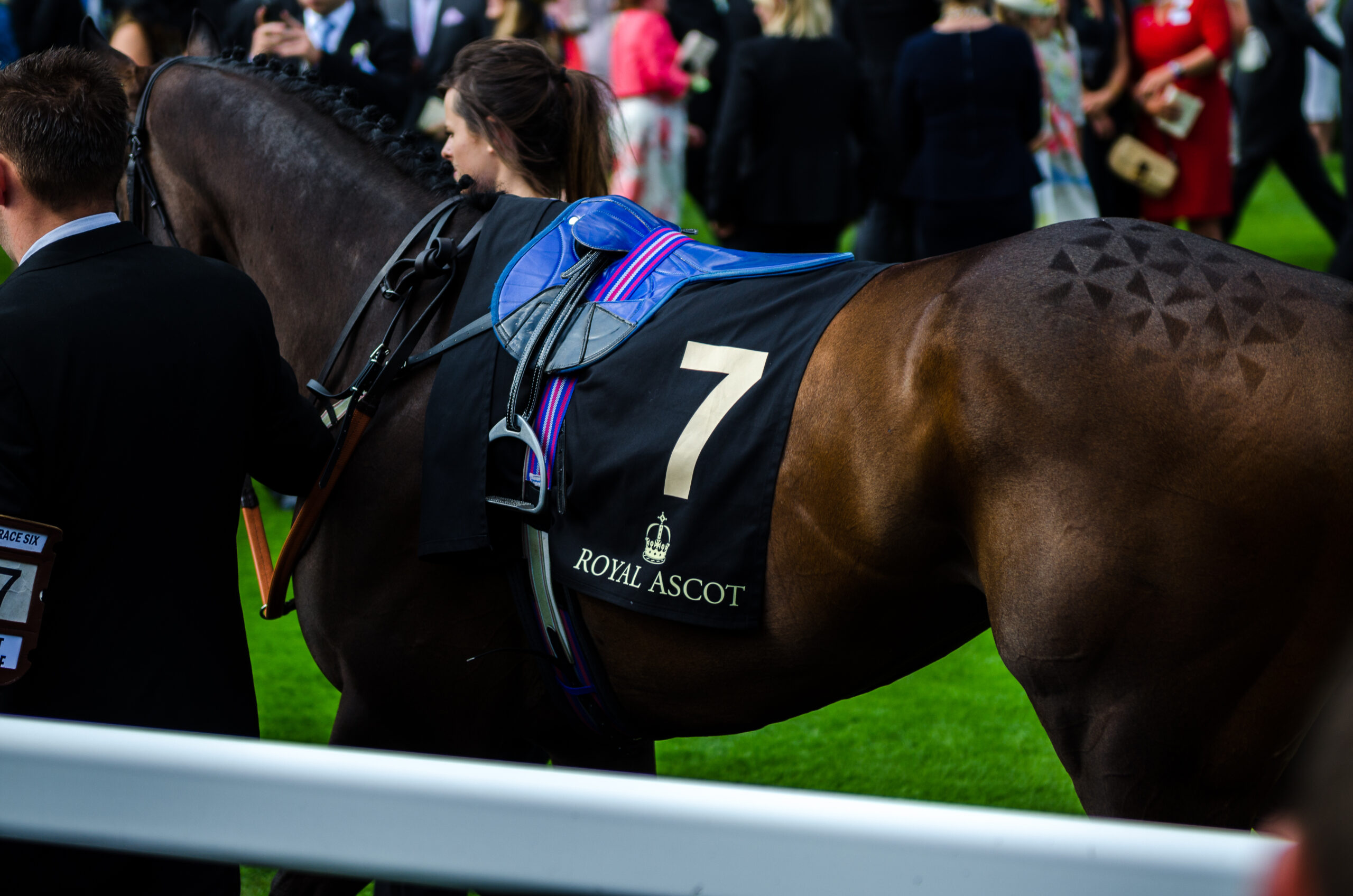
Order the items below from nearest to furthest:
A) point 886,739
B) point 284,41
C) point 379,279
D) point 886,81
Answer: point 379,279 → point 886,739 → point 284,41 → point 886,81

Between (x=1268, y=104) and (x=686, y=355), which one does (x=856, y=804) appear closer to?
(x=686, y=355)

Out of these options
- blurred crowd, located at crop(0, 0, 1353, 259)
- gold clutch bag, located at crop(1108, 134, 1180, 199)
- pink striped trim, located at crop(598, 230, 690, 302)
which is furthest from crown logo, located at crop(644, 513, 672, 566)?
gold clutch bag, located at crop(1108, 134, 1180, 199)

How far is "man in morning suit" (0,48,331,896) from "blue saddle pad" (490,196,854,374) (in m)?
0.46

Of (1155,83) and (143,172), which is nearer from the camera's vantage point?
(143,172)

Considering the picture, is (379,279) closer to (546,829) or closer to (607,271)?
(607,271)

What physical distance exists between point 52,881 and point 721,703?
981 mm

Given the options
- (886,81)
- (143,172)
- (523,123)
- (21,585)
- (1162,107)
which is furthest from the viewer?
(886,81)

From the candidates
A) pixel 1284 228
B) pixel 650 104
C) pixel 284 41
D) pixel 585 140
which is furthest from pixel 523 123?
pixel 1284 228

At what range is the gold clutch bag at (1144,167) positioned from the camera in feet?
20.4

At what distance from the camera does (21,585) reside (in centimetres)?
150

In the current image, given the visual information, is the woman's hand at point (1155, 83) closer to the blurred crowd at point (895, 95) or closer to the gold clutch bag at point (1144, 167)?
the blurred crowd at point (895, 95)

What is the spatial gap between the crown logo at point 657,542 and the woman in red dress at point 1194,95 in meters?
5.13

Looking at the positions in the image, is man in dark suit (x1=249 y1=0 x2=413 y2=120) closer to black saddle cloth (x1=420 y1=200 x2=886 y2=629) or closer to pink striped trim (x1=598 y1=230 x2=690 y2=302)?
pink striped trim (x1=598 y1=230 x2=690 y2=302)

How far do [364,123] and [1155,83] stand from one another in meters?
4.91
